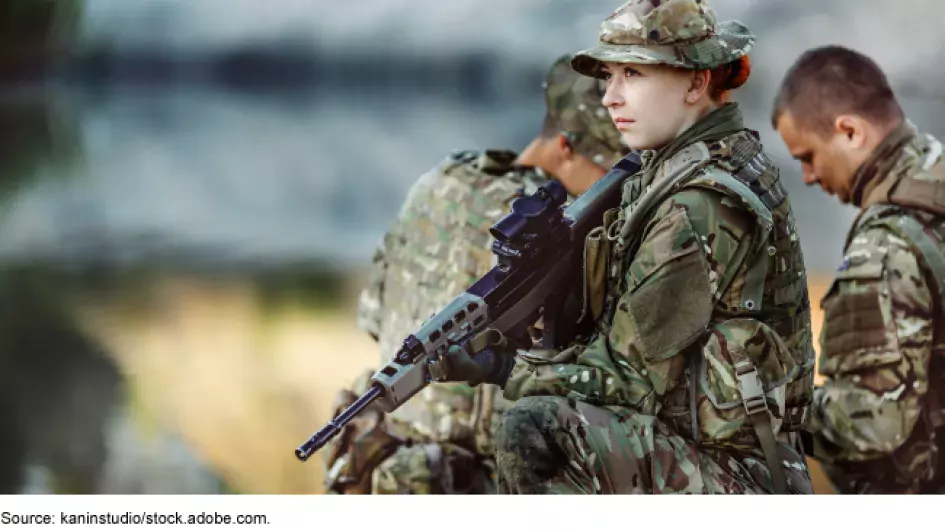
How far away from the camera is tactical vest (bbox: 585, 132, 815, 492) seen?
2.59 meters

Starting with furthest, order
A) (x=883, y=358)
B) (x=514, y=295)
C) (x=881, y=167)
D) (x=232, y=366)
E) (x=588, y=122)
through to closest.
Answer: (x=232, y=366), (x=588, y=122), (x=881, y=167), (x=883, y=358), (x=514, y=295)

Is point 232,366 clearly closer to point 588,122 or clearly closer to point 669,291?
point 588,122

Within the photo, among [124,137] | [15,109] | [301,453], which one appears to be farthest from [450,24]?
[301,453]

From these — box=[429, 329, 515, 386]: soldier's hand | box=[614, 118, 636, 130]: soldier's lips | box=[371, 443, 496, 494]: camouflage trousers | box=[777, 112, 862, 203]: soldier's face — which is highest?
box=[614, 118, 636, 130]: soldier's lips

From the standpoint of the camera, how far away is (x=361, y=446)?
12.5 ft

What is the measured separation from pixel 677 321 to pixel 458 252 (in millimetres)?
1121

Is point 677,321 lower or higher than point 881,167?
lower

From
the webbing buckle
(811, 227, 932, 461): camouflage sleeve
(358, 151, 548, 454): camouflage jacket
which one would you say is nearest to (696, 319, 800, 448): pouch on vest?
the webbing buckle

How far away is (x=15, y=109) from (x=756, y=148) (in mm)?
2741

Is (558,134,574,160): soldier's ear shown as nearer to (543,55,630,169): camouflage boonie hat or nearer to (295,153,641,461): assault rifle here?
(543,55,630,169): camouflage boonie hat

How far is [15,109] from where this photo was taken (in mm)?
4523

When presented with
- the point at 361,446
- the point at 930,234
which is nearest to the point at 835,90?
the point at 930,234

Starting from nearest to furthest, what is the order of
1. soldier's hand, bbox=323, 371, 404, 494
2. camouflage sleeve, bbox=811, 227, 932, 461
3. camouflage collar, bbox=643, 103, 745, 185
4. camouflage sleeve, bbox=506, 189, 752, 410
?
1. camouflage sleeve, bbox=506, 189, 752, 410
2. camouflage collar, bbox=643, 103, 745, 185
3. camouflage sleeve, bbox=811, 227, 932, 461
4. soldier's hand, bbox=323, 371, 404, 494
